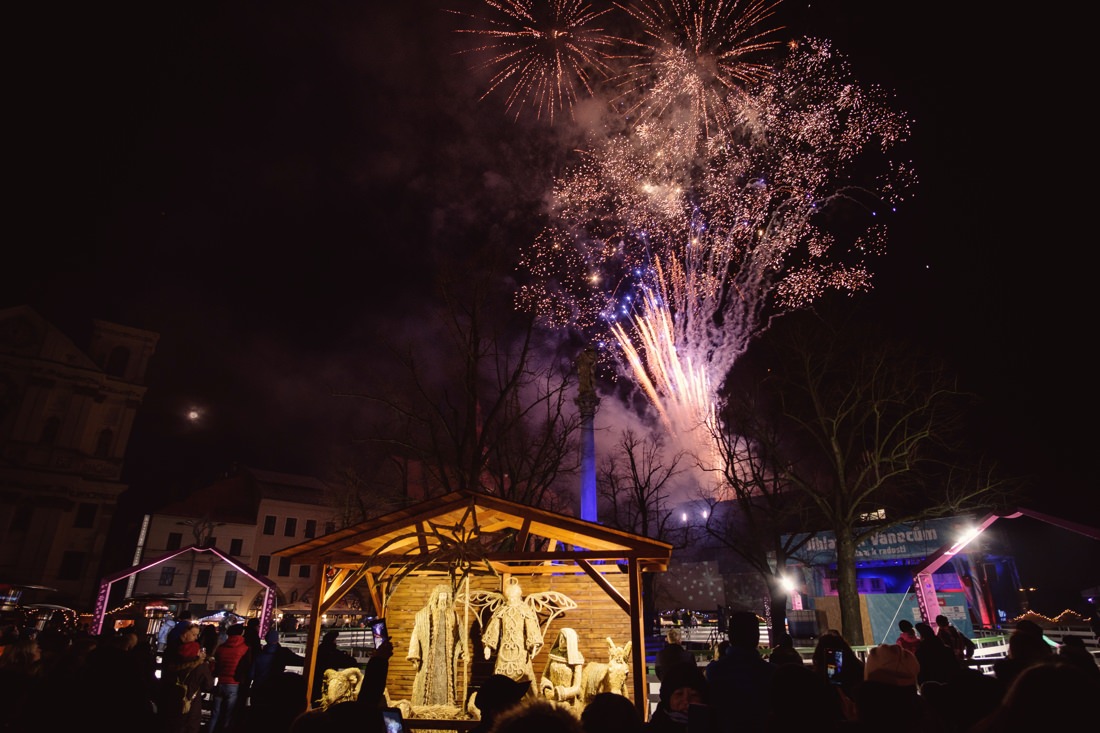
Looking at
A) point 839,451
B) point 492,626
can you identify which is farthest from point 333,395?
point 839,451

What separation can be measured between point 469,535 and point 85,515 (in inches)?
1660

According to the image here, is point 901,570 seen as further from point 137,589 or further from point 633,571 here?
point 137,589

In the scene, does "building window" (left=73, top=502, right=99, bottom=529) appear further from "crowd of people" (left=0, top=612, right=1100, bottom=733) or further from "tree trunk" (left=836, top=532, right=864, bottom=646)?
"tree trunk" (left=836, top=532, right=864, bottom=646)

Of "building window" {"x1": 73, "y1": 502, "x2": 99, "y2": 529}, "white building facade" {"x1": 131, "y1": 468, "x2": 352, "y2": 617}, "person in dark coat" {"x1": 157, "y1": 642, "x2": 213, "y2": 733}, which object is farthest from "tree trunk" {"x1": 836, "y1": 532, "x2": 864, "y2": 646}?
"building window" {"x1": 73, "y1": 502, "x2": 99, "y2": 529}

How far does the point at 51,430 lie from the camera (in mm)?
40344

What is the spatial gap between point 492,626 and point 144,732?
302 inches

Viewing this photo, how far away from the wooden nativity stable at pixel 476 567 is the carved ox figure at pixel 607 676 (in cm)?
44

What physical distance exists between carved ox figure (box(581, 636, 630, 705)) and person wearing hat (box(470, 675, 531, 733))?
781 centimetres

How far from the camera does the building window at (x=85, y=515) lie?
129 ft

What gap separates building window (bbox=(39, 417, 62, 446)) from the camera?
39.8 m

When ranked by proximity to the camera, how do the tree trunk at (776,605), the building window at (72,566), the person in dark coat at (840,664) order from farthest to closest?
the building window at (72,566) < the tree trunk at (776,605) < the person in dark coat at (840,664)

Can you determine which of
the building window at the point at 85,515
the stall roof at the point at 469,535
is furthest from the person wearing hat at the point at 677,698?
the building window at the point at 85,515

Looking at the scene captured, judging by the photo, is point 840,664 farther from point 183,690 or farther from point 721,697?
point 183,690

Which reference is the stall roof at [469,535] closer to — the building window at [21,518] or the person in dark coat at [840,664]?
the person in dark coat at [840,664]
